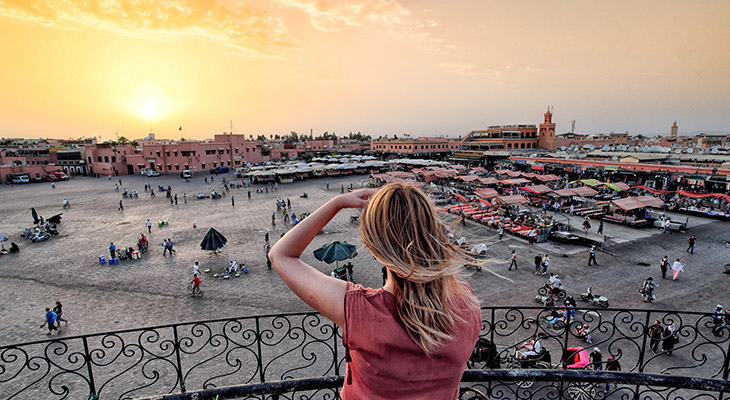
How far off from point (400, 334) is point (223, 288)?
12.2m

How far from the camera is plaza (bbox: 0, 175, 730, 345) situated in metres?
10.2

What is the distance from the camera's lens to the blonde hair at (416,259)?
46.3 inches

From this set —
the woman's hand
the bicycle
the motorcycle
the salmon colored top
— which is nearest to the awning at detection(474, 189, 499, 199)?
the motorcycle

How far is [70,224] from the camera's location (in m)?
22.0

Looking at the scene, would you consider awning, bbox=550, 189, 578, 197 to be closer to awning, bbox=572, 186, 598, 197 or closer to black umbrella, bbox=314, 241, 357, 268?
awning, bbox=572, 186, 598, 197

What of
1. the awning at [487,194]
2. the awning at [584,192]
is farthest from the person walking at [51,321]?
the awning at [584,192]

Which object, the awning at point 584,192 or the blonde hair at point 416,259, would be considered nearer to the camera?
the blonde hair at point 416,259

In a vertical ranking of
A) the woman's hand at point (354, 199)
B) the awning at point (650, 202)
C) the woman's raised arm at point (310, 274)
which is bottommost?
the awning at point (650, 202)

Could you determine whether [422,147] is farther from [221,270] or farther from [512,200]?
[221,270]

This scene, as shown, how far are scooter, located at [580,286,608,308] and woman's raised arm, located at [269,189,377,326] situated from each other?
11.6m

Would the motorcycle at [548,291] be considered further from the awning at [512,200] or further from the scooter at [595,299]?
the awning at [512,200]

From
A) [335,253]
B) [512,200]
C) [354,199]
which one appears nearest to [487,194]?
[512,200]

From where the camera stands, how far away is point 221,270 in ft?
44.3

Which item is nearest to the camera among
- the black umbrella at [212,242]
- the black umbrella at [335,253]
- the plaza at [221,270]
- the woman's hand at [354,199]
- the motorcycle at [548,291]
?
the woman's hand at [354,199]
